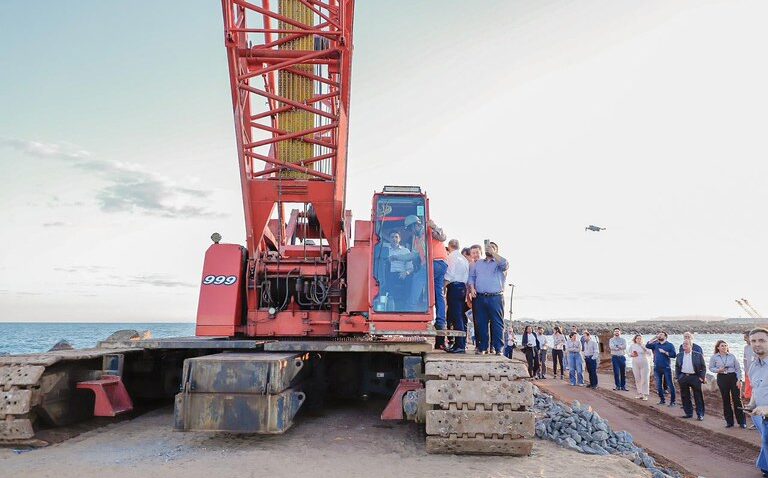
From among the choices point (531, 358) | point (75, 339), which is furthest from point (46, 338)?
point (531, 358)

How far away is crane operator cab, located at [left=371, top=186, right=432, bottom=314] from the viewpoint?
8.20 meters

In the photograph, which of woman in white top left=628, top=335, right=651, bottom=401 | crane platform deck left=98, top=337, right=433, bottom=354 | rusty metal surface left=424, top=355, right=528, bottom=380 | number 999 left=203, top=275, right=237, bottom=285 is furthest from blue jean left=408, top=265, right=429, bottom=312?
woman in white top left=628, top=335, right=651, bottom=401

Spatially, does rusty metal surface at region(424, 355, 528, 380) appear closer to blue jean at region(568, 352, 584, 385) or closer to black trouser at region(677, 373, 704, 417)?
black trouser at region(677, 373, 704, 417)

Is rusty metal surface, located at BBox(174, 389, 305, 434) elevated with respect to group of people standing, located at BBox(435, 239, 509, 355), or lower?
lower

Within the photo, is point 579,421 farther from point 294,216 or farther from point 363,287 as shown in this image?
point 294,216

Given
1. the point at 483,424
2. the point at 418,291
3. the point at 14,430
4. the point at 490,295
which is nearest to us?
the point at 483,424

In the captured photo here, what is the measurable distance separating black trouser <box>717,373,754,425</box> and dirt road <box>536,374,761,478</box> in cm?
38

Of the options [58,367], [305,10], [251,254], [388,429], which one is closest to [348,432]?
[388,429]

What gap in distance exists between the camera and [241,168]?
387 inches

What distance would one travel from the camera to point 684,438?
39.9 feet

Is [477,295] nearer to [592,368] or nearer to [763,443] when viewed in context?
→ [763,443]

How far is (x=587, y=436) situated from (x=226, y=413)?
5.30 m

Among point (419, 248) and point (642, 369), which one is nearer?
point (419, 248)

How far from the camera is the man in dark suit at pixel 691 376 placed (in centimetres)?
1430
